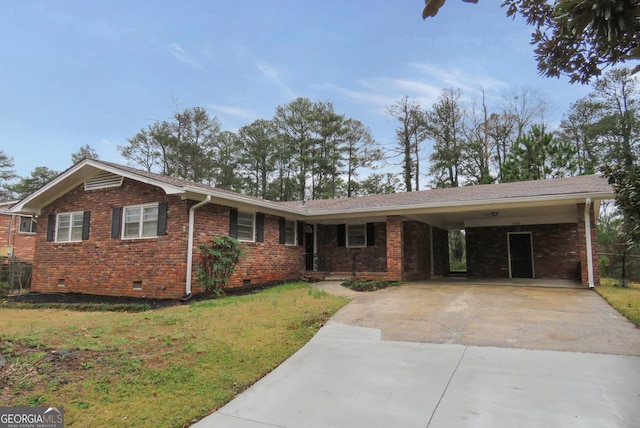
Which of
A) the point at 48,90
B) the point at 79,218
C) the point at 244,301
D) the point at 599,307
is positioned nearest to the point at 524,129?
the point at 599,307

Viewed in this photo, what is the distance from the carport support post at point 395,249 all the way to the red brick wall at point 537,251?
190 inches

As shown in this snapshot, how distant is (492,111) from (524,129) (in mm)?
2546

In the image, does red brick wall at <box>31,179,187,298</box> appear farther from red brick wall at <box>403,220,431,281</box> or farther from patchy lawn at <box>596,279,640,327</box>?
patchy lawn at <box>596,279,640,327</box>

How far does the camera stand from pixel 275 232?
13.1m

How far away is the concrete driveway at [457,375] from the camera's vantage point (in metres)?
3.37

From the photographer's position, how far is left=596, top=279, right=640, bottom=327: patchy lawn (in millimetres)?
6683

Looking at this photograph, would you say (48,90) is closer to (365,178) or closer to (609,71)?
(365,178)

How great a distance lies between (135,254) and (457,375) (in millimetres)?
9409

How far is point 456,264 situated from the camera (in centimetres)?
2588

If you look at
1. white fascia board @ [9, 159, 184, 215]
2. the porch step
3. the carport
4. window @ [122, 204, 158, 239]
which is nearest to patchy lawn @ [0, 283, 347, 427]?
window @ [122, 204, 158, 239]

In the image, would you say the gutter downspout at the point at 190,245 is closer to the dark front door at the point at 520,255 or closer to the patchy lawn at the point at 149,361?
the patchy lawn at the point at 149,361

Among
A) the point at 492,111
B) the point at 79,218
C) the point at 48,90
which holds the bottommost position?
the point at 79,218

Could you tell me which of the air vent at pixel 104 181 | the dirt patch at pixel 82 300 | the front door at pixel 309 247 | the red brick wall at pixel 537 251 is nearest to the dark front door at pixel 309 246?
the front door at pixel 309 247

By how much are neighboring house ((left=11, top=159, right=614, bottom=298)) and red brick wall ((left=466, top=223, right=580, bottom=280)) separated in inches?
1.5
